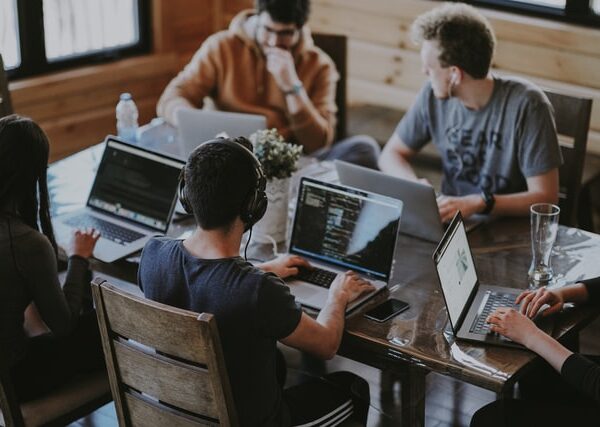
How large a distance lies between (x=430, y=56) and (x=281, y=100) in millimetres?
939

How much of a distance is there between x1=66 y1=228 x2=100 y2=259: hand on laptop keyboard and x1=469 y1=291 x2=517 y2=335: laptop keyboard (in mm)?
1055

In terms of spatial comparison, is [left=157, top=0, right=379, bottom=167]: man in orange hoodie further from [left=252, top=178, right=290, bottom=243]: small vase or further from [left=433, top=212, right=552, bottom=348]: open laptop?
[left=433, top=212, right=552, bottom=348]: open laptop

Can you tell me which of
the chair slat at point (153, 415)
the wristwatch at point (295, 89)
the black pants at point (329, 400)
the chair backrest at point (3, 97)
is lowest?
the black pants at point (329, 400)

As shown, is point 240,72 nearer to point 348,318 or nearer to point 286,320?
point 348,318

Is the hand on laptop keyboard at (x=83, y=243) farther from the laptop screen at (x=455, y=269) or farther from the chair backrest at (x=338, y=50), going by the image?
the chair backrest at (x=338, y=50)

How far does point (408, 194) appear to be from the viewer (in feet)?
9.03

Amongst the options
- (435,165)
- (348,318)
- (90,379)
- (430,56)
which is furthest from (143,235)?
(435,165)

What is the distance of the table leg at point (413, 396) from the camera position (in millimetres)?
2291

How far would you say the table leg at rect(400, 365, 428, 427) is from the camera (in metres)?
2.29

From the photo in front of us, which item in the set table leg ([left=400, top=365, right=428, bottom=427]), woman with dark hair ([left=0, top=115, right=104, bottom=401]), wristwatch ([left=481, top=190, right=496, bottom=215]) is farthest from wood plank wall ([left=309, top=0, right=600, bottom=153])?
woman with dark hair ([left=0, top=115, right=104, bottom=401])

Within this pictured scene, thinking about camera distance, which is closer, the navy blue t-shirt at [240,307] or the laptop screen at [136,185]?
A: the navy blue t-shirt at [240,307]

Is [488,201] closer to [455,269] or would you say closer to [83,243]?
[455,269]

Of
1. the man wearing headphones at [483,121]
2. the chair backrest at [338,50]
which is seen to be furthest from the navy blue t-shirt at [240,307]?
the chair backrest at [338,50]

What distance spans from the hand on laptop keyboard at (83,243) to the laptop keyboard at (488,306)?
105 centimetres
